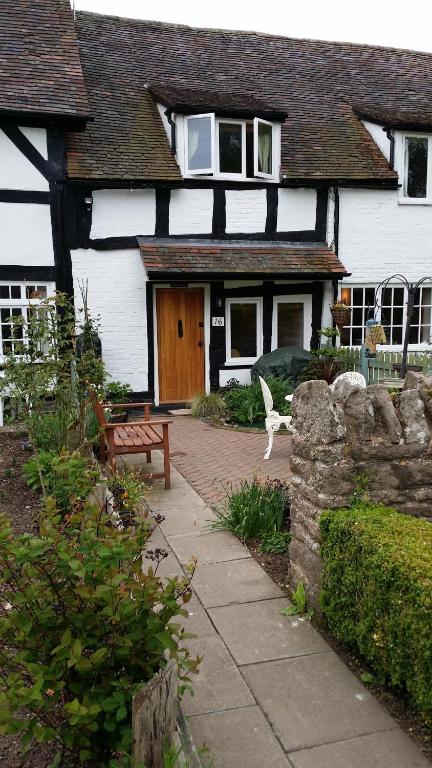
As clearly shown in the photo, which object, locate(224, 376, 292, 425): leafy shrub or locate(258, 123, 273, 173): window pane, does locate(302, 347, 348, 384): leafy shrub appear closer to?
locate(224, 376, 292, 425): leafy shrub

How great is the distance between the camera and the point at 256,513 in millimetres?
5262

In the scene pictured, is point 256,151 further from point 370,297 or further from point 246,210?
point 370,297

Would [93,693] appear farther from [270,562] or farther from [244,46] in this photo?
[244,46]

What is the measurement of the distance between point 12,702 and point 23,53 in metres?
11.9

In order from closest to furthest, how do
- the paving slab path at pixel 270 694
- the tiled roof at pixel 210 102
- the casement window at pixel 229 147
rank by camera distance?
the paving slab path at pixel 270 694 < the tiled roof at pixel 210 102 < the casement window at pixel 229 147

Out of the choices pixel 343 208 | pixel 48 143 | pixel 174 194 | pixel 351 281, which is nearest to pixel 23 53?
pixel 48 143

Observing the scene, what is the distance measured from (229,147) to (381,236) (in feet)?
12.1

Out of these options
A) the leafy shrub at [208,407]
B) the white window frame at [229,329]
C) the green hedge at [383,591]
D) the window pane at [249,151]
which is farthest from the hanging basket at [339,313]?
the green hedge at [383,591]

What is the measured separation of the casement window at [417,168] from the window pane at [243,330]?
167 inches

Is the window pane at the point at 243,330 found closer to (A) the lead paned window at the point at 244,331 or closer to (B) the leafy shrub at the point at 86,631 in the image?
(A) the lead paned window at the point at 244,331

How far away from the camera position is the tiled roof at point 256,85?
1174cm

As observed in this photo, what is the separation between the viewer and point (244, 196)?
12039 millimetres

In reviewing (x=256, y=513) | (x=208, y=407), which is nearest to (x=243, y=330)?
(x=208, y=407)

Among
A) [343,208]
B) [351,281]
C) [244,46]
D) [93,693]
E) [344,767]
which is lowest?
[344,767]
